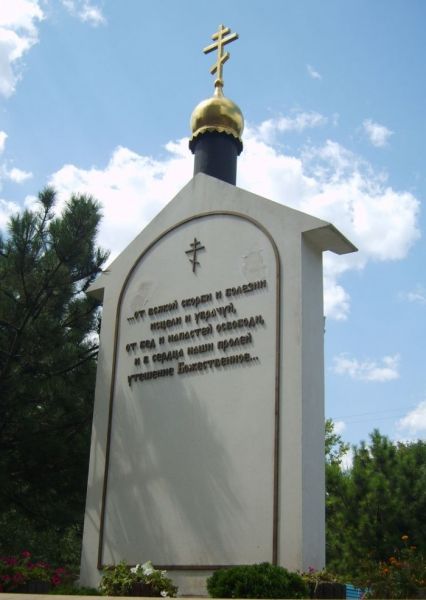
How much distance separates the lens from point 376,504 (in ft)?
55.0

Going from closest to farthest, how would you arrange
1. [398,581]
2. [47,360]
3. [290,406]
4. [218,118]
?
[290,406], [398,581], [47,360], [218,118]

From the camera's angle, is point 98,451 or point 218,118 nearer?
point 98,451

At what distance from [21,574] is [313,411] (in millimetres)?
3804

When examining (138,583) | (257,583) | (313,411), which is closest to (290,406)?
(313,411)

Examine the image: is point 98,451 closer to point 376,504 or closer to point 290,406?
point 290,406

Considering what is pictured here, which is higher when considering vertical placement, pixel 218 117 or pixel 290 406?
pixel 218 117

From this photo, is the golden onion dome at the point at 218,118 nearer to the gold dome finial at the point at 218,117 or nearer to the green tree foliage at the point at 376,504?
the gold dome finial at the point at 218,117

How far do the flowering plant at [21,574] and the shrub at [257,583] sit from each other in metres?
2.23

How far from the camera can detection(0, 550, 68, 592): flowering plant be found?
26.2 feet

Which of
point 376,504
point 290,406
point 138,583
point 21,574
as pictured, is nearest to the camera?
point 138,583

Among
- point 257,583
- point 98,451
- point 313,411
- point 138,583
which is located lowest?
point 138,583

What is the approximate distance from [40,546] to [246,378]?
866cm

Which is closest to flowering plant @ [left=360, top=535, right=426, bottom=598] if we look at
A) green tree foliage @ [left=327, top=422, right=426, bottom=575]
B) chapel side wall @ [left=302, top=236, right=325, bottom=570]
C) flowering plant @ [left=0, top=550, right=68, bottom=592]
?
chapel side wall @ [left=302, top=236, right=325, bottom=570]

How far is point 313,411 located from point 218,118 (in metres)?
6.14
